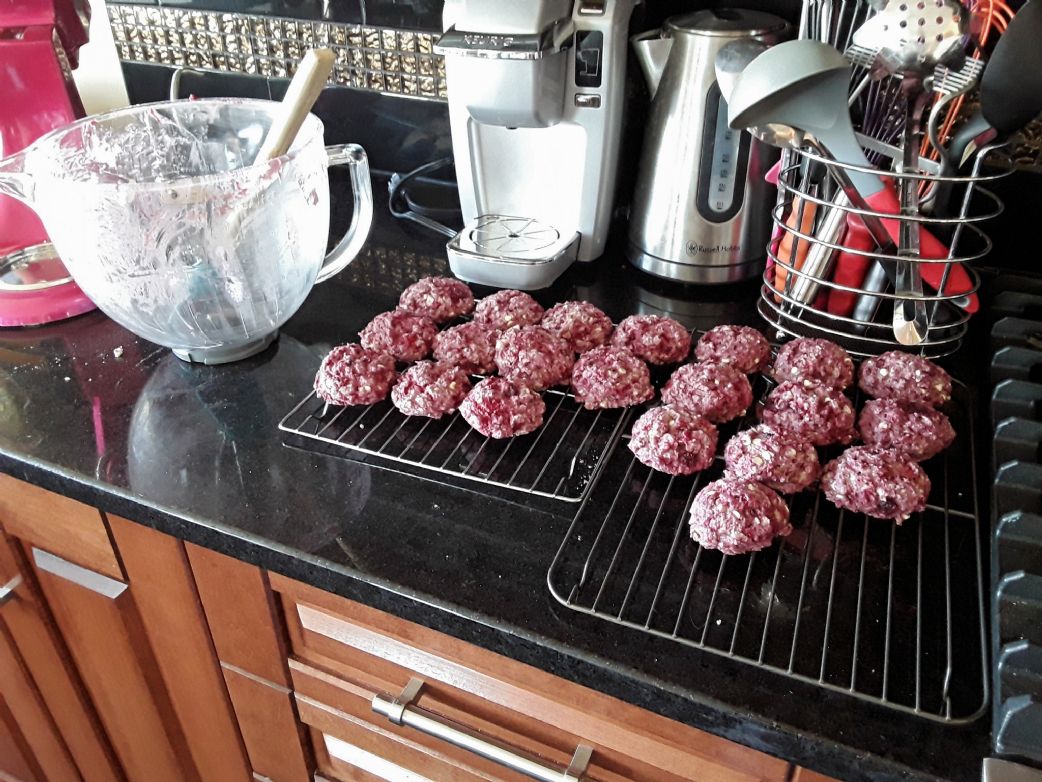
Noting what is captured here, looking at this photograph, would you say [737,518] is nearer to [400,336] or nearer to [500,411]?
[500,411]

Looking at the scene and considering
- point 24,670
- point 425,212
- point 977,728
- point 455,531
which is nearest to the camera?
point 977,728

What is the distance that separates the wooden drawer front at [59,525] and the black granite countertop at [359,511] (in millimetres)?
37

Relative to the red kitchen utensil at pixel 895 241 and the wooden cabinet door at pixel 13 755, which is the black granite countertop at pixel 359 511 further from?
the wooden cabinet door at pixel 13 755

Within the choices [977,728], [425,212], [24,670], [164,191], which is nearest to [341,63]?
[425,212]

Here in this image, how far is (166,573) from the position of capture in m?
0.69

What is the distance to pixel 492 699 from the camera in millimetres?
590

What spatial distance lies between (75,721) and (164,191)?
2.10 ft

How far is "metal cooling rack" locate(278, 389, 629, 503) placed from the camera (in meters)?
0.64

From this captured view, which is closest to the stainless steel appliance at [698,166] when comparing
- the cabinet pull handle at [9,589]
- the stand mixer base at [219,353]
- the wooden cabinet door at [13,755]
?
the stand mixer base at [219,353]

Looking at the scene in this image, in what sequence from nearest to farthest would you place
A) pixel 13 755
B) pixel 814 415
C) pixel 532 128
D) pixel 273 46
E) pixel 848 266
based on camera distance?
1. pixel 814 415
2. pixel 848 266
3. pixel 532 128
4. pixel 13 755
5. pixel 273 46

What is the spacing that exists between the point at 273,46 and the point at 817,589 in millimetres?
1073

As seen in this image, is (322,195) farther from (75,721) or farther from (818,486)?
(75,721)

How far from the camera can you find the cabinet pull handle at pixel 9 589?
0.81 metres

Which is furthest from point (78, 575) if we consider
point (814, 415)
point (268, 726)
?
point (814, 415)
